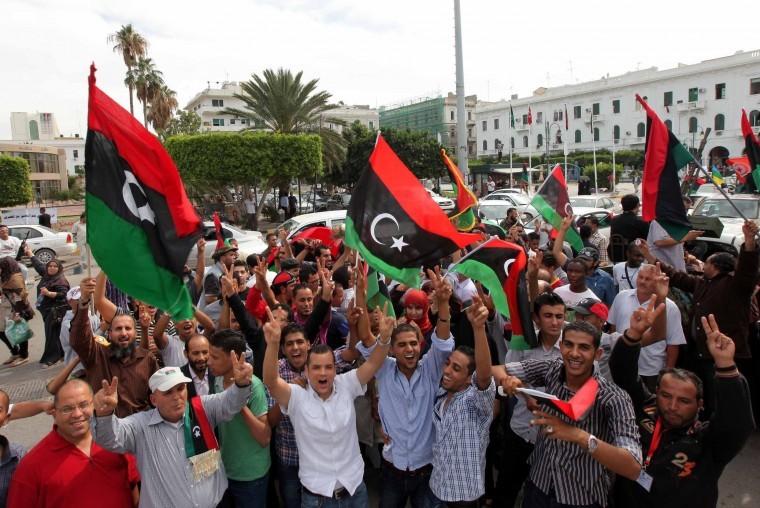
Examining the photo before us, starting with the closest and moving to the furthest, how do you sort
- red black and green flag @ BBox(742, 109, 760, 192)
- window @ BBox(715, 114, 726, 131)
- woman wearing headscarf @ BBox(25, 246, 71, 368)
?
red black and green flag @ BBox(742, 109, 760, 192), woman wearing headscarf @ BBox(25, 246, 71, 368), window @ BBox(715, 114, 726, 131)

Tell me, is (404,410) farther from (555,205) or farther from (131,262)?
(555,205)

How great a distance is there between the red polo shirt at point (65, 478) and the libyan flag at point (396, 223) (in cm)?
204

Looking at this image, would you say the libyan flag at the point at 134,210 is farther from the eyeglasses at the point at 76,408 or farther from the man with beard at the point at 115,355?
the eyeglasses at the point at 76,408

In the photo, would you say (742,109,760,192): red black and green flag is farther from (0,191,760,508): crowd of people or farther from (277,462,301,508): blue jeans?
(277,462,301,508): blue jeans

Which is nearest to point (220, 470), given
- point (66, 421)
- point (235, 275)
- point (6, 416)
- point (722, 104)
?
point (66, 421)

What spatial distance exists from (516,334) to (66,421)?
2.73m

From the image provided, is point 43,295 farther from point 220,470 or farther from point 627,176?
point 627,176

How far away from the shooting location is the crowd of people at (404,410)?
2.67 metres

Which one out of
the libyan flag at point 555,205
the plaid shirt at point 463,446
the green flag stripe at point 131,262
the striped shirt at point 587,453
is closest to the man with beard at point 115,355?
the green flag stripe at point 131,262

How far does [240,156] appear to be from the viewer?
23.5 m

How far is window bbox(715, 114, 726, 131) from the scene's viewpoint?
211 ft

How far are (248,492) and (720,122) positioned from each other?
7469cm

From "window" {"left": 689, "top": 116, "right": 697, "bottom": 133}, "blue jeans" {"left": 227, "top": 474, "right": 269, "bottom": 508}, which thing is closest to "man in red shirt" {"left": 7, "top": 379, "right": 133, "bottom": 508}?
"blue jeans" {"left": 227, "top": 474, "right": 269, "bottom": 508}

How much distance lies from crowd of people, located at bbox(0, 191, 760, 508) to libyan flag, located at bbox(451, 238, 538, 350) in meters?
0.11
